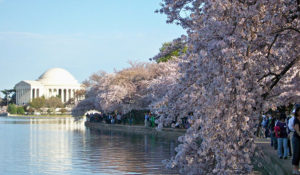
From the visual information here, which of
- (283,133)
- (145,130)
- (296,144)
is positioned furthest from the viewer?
(145,130)

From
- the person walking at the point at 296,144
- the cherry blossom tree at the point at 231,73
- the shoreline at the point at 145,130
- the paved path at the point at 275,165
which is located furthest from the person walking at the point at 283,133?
the shoreline at the point at 145,130

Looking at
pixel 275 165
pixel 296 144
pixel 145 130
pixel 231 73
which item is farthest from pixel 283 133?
pixel 145 130

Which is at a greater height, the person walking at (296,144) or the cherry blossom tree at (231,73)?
the cherry blossom tree at (231,73)

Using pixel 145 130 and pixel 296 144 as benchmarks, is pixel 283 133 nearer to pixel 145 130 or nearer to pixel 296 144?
pixel 296 144

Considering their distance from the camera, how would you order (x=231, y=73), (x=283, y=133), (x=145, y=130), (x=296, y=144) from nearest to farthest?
1. (x=231, y=73)
2. (x=296, y=144)
3. (x=283, y=133)
4. (x=145, y=130)

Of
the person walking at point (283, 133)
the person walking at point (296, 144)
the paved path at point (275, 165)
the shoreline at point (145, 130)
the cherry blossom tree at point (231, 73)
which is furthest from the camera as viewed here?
the shoreline at point (145, 130)

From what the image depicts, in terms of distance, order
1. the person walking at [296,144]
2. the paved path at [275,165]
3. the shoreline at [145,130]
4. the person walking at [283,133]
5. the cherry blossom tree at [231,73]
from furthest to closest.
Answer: the shoreline at [145,130], the person walking at [283,133], the paved path at [275,165], the person walking at [296,144], the cherry blossom tree at [231,73]

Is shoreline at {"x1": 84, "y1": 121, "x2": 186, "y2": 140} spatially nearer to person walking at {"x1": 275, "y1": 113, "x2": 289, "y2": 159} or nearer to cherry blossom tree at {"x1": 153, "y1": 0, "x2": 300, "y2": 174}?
person walking at {"x1": 275, "y1": 113, "x2": 289, "y2": 159}

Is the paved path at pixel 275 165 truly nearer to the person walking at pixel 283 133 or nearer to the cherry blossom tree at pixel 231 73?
the person walking at pixel 283 133

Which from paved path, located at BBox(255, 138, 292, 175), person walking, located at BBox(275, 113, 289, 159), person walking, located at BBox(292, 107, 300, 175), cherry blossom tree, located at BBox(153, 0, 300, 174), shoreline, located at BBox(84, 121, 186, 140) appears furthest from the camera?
shoreline, located at BBox(84, 121, 186, 140)

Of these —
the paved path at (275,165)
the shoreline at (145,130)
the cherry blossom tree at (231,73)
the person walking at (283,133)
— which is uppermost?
the cherry blossom tree at (231,73)

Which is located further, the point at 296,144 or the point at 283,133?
the point at 283,133

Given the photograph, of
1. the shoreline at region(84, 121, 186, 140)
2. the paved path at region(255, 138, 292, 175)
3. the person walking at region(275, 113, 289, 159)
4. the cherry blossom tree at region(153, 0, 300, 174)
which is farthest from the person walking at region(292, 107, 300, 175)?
the shoreline at region(84, 121, 186, 140)

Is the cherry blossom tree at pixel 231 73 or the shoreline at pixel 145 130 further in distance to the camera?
the shoreline at pixel 145 130
